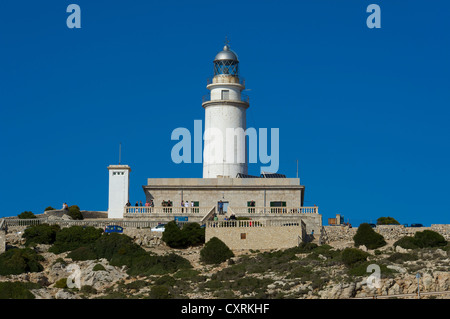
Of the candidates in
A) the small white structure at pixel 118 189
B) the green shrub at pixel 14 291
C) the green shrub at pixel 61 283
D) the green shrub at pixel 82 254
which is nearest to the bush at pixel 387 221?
the small white structure at pixel 118 189

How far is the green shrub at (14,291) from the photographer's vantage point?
5050 cm

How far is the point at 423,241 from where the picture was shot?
198 feet

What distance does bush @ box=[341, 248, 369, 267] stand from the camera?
181 feet

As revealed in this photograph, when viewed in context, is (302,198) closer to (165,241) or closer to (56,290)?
(165,241)

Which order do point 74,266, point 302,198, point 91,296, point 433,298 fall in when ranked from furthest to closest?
point 302,198 < point 74,266 < point 91,296 < point 433,298

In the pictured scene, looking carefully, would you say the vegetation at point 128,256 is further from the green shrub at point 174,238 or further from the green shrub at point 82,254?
the green shrub at point 174,238

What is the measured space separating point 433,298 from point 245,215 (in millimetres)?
22068

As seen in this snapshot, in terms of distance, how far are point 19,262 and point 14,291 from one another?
6.82 meters

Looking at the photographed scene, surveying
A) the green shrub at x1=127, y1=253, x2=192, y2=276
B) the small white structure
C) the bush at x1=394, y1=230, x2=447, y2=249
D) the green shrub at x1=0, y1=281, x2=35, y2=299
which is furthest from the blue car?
the bush at x1=394, y1=230, x2=447, y2=249

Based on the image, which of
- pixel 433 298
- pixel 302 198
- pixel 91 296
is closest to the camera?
pixel 433 298

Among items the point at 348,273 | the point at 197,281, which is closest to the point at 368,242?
the point at 348,273

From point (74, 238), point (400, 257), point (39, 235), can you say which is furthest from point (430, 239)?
point (39, 235)

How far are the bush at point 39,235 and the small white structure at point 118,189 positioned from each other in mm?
6667

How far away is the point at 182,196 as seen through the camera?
72.1 meters
